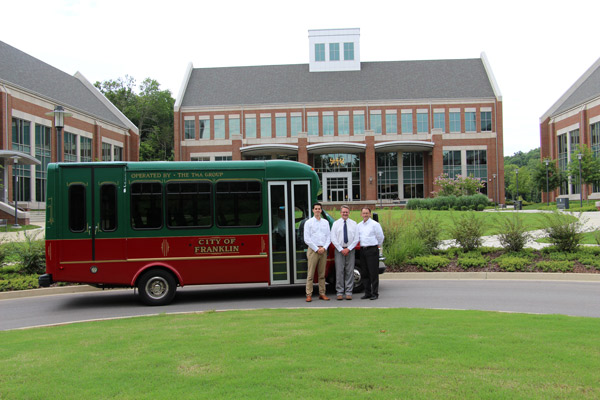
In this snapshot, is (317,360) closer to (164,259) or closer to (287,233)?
(287,233)

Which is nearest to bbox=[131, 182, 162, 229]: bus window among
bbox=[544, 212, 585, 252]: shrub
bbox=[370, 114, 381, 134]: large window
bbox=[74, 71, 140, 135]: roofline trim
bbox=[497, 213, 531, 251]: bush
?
bbox=[497, 213, 531, 251]: bush

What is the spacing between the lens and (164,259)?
10320 millimetres

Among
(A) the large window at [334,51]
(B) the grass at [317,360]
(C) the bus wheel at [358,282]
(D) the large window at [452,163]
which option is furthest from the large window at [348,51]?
(B) the grass at [317,360]

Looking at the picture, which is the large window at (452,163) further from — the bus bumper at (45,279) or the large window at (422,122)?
the bus bumper at (45,279)

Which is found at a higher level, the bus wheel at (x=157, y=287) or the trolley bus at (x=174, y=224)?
the trolley bus at (x=174, y=224)

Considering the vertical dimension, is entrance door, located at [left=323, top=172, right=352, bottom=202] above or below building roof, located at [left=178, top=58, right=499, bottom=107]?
below

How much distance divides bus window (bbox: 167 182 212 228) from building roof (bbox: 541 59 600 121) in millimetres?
59011

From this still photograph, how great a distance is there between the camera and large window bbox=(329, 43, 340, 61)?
65.4m

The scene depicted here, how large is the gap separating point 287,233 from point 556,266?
8156mm

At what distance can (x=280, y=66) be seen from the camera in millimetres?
66500

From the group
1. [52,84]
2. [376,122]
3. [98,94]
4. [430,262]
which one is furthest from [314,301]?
[98,94]

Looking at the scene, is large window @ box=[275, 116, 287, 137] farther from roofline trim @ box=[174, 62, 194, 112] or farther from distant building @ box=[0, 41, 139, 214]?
distant building @ box=[0, 41, 139, 214]

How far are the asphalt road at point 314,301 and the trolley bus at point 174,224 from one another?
62cm

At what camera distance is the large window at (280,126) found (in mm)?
60656
